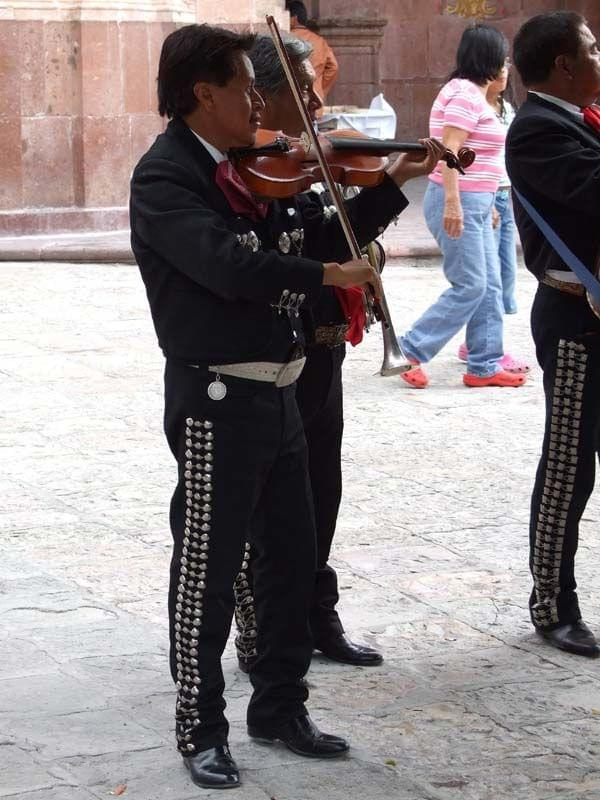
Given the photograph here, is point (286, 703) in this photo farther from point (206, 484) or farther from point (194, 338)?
point (194, 338)

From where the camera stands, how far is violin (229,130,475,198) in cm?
374

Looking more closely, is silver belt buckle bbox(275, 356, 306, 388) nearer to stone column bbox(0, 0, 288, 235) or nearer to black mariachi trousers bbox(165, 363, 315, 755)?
black mariachi trousers bbox(165, 363, 315, 755)

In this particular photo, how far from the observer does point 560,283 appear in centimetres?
467

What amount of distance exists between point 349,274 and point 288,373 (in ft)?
0.97

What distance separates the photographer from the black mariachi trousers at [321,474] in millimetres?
4434

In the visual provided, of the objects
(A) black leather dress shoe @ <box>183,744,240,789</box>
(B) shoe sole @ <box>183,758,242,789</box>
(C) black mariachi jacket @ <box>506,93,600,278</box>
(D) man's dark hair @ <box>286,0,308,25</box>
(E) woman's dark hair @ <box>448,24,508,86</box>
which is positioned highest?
(D) man's dark hair @ <box>286,0,308,25</box>

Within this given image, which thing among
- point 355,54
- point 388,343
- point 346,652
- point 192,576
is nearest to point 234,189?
point 388,343

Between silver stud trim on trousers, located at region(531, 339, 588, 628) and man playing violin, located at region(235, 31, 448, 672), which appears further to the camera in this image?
silver stud trim on trousers, located at region(531, 339, 588, 628)

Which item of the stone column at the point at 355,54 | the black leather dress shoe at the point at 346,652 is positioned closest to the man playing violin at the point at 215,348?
the black leather dress shoe at the point at 346,652

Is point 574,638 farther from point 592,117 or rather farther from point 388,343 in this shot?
point 592,117

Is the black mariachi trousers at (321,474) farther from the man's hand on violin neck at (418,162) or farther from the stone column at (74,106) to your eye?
the stone column at (74,106)

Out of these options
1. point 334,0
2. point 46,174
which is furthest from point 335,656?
point 334,0

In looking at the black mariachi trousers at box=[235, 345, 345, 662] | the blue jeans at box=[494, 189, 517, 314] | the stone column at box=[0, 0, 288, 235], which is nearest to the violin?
the black mariachi trousers at box=[235, 345, 345, 662]

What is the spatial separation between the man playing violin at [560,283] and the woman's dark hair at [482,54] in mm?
3313
